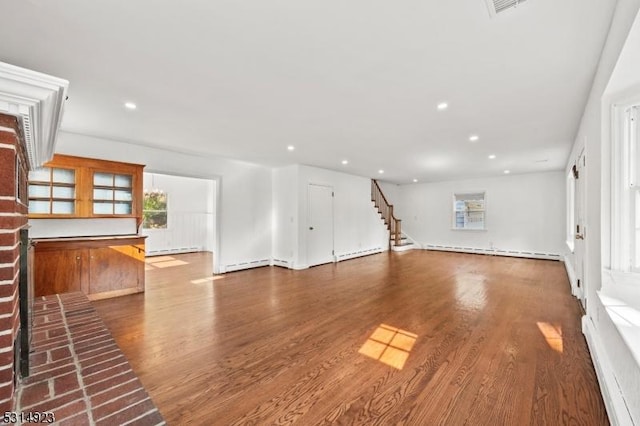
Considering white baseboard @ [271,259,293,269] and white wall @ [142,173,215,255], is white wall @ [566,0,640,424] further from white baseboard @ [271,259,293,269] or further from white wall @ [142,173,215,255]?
white wall @ [142,173,215,255]

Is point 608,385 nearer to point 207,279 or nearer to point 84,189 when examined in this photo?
point 207,279

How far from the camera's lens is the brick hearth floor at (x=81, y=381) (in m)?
1.35

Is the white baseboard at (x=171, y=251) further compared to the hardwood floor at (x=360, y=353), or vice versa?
the white baseboard at (x=171, y=251)

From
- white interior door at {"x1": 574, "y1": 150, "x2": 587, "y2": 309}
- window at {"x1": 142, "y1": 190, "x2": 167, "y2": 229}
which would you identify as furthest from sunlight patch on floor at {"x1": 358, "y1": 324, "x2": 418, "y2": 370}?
window at {"x1": 142, "y1": 190, "x2": 167, "y2": 229}

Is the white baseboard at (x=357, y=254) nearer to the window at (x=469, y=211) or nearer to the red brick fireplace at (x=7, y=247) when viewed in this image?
the window at (x=469, y=211)

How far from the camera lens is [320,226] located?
6.96 m

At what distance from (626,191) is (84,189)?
586 centimetres

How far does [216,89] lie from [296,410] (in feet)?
8.94

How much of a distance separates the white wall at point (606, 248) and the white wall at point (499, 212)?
5.89 m

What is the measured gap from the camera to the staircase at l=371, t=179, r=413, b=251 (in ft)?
30.3

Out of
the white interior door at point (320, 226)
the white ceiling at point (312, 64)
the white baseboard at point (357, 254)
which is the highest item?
the white ceiling at point (312, 64)

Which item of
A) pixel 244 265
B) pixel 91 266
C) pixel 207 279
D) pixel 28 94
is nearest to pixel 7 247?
pixel 28 94

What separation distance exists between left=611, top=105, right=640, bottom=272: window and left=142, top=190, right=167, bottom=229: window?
963 cm

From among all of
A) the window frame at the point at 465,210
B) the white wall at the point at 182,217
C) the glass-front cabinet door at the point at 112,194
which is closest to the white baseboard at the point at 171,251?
the white wall at the point at 182,217
